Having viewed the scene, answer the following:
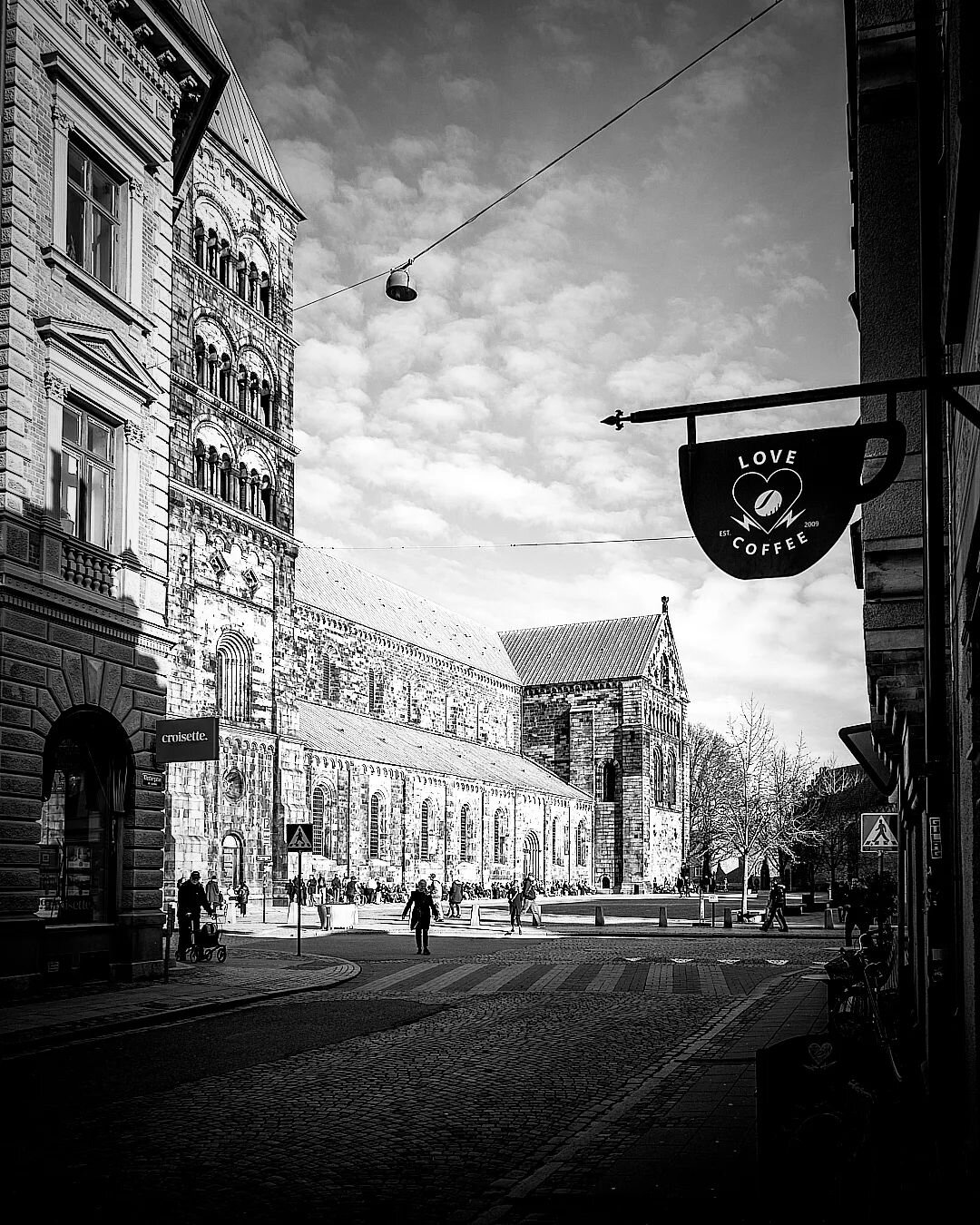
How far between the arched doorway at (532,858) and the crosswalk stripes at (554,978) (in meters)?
49.6

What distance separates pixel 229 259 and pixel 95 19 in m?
26.8

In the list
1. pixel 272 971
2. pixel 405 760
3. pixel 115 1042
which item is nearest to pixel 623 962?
pixel 272 971

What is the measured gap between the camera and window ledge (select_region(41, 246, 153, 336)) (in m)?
18.0

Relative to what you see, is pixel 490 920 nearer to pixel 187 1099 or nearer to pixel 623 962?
pixel 623 962

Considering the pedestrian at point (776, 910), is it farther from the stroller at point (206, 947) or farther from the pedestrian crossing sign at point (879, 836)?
the stroller at point (206, 947)

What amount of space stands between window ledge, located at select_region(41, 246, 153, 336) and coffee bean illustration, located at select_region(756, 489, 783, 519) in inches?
601

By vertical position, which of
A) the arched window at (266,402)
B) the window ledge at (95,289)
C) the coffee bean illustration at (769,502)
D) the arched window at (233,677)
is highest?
the arched window at (266,402)

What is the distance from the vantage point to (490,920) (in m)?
43.6

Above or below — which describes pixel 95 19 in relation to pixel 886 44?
above

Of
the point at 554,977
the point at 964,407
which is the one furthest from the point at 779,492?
the point at 554,977

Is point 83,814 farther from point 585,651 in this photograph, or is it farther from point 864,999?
point 585,651

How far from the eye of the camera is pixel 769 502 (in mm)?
5297

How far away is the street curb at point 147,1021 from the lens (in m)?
13.4

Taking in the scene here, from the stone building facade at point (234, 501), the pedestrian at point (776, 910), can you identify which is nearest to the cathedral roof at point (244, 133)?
the stone building facade at point (234, 501)
